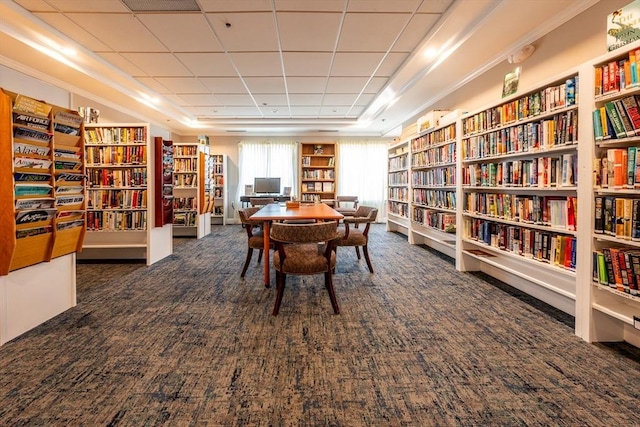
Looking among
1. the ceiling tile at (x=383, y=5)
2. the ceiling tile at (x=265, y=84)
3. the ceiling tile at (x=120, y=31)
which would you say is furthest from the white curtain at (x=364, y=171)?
the ceiling tile at (x=383, y=5)

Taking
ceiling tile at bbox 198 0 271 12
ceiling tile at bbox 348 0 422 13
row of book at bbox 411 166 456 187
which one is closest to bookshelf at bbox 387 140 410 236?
row of book at bbox 411 166 456 187

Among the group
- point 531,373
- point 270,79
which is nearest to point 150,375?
point 531,373

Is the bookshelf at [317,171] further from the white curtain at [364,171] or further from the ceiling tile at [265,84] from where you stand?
the ceiling tile at [265,84]

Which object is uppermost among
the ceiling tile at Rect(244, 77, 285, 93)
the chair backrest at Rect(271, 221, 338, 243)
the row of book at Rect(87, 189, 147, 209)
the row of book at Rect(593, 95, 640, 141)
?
the ceiling tile at Rect(244, 77, 285, 93)

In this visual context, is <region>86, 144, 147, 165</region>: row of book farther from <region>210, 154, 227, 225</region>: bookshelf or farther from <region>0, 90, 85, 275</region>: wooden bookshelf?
<region>210, 154, 227, 225</region>: bookshelf

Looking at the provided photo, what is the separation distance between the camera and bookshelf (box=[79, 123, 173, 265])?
14.5ft

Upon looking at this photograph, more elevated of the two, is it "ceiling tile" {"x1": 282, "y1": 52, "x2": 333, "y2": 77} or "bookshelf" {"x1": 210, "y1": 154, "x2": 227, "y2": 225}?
"ceiling tile" {"x1": 282, "y1": 52, "x2": 333, "y2": 77}

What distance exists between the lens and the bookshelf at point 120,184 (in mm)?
4418

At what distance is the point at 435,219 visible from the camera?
16.6ft

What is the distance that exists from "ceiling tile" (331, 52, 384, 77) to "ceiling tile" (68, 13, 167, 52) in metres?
2.30

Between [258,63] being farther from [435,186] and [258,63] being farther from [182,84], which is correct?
[435,186]

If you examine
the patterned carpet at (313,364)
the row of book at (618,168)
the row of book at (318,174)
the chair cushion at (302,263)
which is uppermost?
the row of book at (318,174)

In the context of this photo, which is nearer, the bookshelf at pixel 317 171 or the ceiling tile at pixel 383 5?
the ceiling tile at pixel 383 5

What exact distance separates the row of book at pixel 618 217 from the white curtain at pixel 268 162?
25.4 ft
